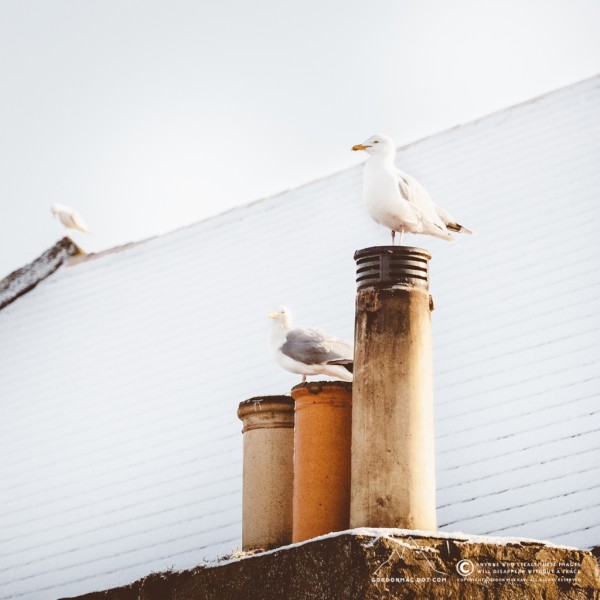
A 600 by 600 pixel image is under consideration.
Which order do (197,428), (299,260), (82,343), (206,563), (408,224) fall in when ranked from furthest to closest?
(82,343) < (299,260) < (197,428) < (408,224) < (206,563)

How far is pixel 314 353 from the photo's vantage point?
8711 millimetres

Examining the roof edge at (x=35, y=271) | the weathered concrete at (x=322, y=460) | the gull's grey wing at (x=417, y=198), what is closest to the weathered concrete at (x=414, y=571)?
the weathered concrete at (x=322, y=460)

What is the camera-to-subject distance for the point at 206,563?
7121 mm

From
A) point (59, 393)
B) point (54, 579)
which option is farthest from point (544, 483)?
point (59, 393)

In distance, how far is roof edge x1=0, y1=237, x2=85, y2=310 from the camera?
16.4 metres

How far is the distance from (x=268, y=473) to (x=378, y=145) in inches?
86.1

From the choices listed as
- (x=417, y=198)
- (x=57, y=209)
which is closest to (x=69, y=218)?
(x=57, y=209)

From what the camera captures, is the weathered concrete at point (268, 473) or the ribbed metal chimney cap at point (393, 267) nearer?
the ribbed metal chimney cap at point (393, 267)

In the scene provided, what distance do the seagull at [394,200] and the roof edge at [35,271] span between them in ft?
28.6

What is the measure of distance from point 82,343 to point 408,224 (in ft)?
24.3

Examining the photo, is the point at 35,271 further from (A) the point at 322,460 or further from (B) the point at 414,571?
(B) the point at 414,571

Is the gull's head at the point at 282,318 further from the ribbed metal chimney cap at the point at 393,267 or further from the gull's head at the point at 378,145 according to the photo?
the ribbed metal chimney cap at the point at 393,267

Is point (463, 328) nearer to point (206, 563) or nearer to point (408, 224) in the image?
point (408, 224)

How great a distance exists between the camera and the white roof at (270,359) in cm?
1020
